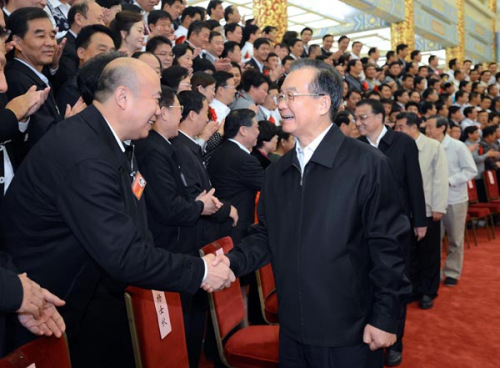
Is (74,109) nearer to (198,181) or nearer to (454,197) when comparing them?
(198,181)

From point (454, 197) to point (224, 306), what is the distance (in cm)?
307

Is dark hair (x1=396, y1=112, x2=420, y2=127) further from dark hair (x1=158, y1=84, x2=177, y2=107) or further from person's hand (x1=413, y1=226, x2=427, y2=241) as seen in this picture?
dark hair (x1=158, y1=84, x2=177, y2=107)

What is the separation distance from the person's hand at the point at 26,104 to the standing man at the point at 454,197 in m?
3.58

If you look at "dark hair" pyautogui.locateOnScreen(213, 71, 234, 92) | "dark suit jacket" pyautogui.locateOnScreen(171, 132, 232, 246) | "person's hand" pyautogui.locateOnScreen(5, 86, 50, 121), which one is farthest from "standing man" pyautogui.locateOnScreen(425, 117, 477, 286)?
"person's hand" pyautogui.locateOnScreen(5, 86, 50, 121)

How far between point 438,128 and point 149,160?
124 inches

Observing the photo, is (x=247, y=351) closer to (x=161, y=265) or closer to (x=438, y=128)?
(x=161, y=265)

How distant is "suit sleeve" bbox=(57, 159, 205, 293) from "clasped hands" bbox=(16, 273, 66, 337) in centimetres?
19

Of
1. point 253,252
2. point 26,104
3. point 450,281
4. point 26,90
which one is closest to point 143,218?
point 253,252

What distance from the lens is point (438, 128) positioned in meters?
4.47

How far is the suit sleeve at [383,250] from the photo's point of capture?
1.41 meters

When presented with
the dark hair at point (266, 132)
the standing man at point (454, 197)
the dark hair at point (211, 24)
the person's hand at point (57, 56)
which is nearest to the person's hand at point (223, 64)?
the dark hair at point (211, 24)

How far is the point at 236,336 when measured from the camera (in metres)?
2.10

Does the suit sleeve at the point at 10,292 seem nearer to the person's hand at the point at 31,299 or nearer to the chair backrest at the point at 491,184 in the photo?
the person's hand at the point at 31,299

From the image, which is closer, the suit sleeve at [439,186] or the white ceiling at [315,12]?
the suit sleeve at [439,186]
